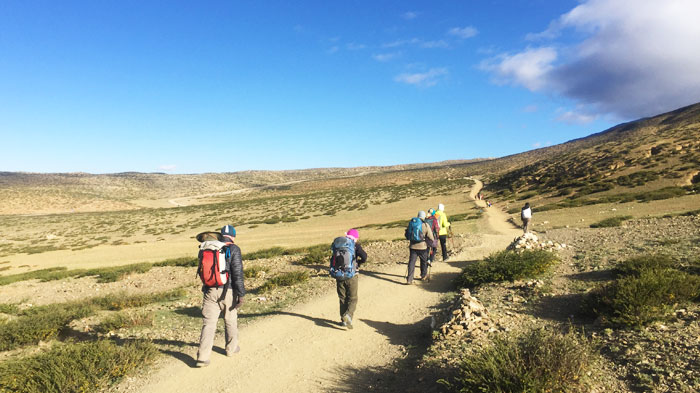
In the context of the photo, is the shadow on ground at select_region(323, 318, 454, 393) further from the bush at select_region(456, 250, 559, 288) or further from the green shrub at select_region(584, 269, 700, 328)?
the bush at select_region(456, 250, 559, 288)

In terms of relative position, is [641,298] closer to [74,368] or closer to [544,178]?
[74,368]

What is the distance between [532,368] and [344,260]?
147 inches

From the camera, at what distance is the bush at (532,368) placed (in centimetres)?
383

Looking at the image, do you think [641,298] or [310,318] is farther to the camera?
[310,318]

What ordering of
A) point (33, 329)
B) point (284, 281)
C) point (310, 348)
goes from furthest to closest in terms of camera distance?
1. point (284, 281)
2. point (33, 329)
3. point (310, 348)

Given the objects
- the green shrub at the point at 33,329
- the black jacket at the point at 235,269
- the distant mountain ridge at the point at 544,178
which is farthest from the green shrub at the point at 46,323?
the distant mountain ridge at the point at 544,178

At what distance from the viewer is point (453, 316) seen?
6.53 m

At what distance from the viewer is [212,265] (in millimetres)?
5617

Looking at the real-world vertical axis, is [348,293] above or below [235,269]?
below

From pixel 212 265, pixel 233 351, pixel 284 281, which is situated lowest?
pixel 284 281

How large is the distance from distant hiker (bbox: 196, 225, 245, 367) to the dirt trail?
0.54 m

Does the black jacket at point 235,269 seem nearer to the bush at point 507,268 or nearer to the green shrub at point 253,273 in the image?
the bush at point 507,268

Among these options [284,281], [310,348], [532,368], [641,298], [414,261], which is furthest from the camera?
[284,281]

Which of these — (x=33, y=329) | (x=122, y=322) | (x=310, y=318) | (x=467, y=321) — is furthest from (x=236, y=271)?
(x=33, y=329)
